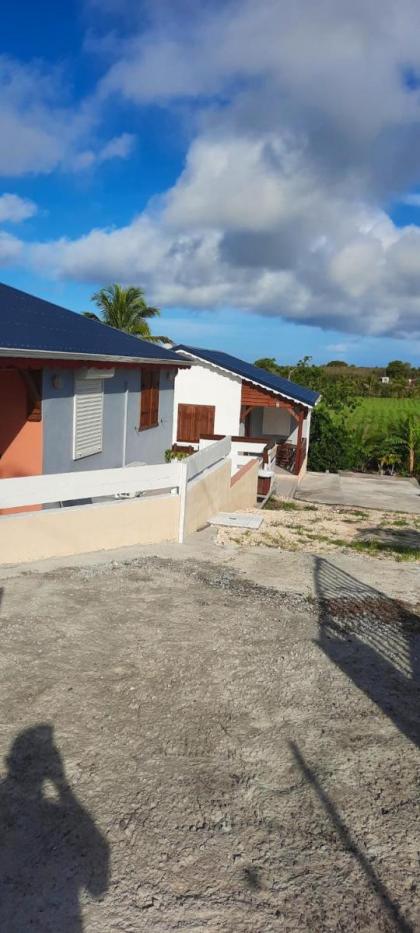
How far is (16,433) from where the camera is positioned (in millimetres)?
8797

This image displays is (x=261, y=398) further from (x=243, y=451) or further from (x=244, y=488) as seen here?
(x=244, y=488)

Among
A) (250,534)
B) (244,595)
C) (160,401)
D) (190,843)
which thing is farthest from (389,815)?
(160,401)

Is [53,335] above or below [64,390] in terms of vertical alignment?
above

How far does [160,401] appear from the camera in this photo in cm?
1484

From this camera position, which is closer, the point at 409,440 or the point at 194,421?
the point at 194,421

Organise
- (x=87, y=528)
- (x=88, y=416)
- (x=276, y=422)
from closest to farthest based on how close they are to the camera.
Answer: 1. (x=87, y=528)
2. (x=88, y=416)
3. (x=276, y=422)

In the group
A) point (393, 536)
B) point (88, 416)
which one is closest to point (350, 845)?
point (88, 416)

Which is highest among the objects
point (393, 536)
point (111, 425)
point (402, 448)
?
point (111, 425)

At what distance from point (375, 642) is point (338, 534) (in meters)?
5.92

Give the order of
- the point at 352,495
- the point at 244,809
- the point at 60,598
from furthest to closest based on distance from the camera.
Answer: the point at 352,495, the point at 60,598, the point at 244,809

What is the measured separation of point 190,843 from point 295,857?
50 centimetres

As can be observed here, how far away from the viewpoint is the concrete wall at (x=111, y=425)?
29.7ft

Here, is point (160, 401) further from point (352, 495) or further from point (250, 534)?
point (352, 495)

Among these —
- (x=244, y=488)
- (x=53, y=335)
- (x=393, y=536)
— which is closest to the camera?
(x=53, y=335)
